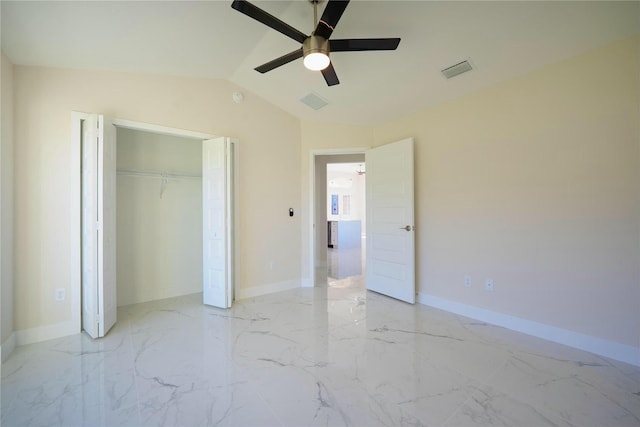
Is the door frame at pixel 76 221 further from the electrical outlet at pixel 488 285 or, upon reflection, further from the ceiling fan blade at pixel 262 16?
the electrical outlet at pixel 488 285

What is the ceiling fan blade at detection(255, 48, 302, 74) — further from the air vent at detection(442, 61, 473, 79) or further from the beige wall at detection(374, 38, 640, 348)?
the beige wall at detection(374, 38, 640, 348)

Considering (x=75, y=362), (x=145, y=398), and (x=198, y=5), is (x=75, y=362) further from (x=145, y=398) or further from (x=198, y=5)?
(x=198, y=5)

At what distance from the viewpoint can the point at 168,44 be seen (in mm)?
2572

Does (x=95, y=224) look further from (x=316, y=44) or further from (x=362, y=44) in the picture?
(x=362, y=44)

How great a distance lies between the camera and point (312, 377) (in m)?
1.94

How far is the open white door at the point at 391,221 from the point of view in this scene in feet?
11.4

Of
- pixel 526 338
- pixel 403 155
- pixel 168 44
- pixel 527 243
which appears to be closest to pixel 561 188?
pixel 527 243

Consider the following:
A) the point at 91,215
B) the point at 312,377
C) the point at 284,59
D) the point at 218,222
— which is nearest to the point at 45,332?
the point at 91,215

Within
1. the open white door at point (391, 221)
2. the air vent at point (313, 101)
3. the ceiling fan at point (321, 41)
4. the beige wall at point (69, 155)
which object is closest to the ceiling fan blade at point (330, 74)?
the ceiling fan at point (321, 41)

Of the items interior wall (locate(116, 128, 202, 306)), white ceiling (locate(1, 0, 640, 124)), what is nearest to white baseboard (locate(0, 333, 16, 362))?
interior wall (locate(116, 128, 202, 306))

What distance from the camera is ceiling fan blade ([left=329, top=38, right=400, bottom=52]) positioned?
1.91m

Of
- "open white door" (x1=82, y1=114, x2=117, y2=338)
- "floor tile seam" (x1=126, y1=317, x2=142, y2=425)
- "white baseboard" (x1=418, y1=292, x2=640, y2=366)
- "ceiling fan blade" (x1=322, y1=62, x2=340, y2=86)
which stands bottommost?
"floor tile seam" (x1=126, y1=317, x2=142, y2=425)

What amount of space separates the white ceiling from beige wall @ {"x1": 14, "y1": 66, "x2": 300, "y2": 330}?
0.64 ft

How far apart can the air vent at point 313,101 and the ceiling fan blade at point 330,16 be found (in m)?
1.60
